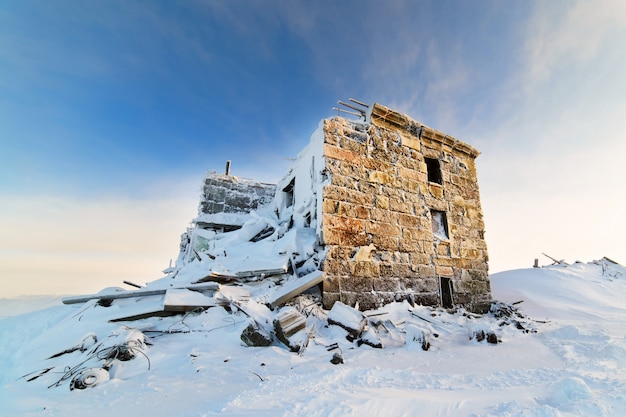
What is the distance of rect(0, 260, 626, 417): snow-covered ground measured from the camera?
2.00 meters

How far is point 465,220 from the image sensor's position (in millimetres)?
7027

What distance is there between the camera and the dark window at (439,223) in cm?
650

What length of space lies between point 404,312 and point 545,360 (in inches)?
79.3

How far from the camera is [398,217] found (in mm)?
5824

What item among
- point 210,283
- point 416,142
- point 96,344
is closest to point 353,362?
point 210,283

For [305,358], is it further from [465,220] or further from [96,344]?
[465,220]

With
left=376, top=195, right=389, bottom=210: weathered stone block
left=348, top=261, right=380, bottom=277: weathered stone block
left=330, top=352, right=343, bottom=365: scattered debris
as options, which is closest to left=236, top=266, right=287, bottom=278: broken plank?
left=348, top=261, right=380, bottom=277: weathered stone block

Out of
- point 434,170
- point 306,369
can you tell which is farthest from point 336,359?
point 434,170

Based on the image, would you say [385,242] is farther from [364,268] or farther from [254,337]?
[254,337]

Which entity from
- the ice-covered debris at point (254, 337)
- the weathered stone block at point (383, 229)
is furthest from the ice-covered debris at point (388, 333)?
the weathered stone block at point (383, 229)

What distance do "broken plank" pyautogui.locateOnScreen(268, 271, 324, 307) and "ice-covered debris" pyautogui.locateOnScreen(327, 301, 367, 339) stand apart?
0.56 metres

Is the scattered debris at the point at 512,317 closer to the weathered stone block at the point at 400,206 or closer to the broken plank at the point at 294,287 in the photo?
the weathered stone block at the point at 400,206

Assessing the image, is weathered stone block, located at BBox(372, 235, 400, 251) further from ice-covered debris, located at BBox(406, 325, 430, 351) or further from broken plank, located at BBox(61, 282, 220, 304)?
broken plank, located at BBox(61, 282, 220, 304)

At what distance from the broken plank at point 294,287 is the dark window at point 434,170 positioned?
4072mm
